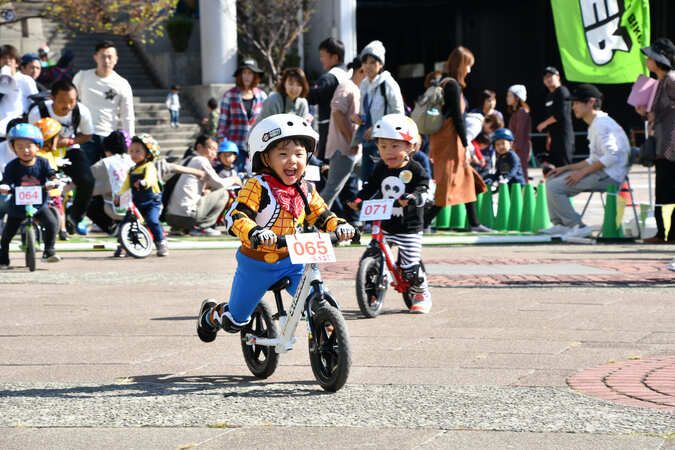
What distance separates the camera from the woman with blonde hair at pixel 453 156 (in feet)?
47.3

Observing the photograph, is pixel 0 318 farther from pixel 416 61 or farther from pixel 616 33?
pixel 416 61

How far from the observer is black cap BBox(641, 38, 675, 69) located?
13820mm

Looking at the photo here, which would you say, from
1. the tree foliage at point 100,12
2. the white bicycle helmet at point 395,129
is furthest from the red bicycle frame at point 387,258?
the tree foliage at point 100,12

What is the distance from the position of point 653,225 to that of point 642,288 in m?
5.65

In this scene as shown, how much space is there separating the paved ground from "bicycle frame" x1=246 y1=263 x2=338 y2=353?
0.21 m

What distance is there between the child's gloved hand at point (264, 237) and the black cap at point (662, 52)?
8624 mm

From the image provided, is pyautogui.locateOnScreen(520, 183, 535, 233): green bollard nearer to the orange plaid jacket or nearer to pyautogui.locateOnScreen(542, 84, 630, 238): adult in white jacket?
pyautogui.locateOnScreen(542, 84, 630, 238): adult in white jacket

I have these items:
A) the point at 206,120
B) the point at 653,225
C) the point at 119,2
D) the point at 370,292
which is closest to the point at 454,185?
the point at 653,225

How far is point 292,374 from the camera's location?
A: 6.92 m

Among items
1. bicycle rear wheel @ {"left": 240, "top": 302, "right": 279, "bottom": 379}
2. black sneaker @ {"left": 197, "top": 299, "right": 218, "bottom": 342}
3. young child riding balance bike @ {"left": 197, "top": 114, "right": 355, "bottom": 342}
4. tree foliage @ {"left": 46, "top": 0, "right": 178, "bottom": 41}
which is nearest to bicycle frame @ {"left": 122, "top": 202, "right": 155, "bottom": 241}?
black sneaker @ {"left": 197, "top": 299, "right": 218, "bottom": 342}

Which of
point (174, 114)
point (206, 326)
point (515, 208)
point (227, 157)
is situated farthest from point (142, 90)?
point (206, 326)

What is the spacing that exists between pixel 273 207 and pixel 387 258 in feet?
8.70

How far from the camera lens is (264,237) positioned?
616 cm

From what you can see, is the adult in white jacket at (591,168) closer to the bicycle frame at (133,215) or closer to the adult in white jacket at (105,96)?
the bicycle frame at (133,215)
